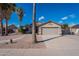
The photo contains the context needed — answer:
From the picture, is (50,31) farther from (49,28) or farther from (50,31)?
(49,28)

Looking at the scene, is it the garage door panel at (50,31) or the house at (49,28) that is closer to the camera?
the garage door panel at (50,31)

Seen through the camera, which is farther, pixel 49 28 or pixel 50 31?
pixel 49 28

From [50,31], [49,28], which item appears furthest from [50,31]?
[49,28]

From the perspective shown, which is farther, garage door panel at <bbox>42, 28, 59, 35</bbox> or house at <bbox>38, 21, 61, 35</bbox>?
house at <bbox>38, 21, 61, 35</bbox>

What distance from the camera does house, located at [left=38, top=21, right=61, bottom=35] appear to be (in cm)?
3282

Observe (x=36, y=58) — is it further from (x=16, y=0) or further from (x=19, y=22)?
(x=19, y=22)

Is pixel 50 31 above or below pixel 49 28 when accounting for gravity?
below

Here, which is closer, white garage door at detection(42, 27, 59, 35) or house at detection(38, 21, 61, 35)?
white garage door at detection(42, 27, 59, 35)

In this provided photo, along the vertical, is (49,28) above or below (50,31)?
above

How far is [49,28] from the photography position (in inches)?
1307

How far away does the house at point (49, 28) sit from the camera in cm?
3282

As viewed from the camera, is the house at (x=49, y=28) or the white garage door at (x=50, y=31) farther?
the house at (x=49, y=28)

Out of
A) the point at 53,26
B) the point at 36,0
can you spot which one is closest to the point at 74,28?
the point at 53,26

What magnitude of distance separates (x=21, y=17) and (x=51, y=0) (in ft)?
125
